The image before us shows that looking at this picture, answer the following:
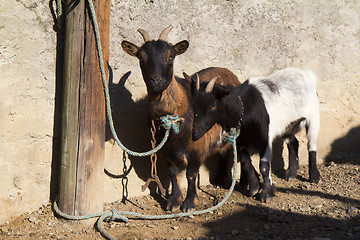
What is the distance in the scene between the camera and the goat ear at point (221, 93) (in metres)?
4.80

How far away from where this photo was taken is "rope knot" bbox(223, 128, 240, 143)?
16.5 ft

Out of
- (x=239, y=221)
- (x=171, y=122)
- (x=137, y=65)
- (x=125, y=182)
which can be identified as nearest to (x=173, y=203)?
(x=125, y=182)

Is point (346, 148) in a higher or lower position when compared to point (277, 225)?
higher

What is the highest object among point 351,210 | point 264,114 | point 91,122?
point 264,114

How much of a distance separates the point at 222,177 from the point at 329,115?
1971mm

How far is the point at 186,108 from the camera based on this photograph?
15.7 feet

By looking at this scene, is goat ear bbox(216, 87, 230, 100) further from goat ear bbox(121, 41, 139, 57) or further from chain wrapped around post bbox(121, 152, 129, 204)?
chain wrapped around post bbox(121, 152, 129, 204)

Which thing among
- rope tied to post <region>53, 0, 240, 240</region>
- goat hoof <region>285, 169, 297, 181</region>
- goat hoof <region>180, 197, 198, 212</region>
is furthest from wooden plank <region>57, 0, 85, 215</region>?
goat hoof <region>285, 169, 297, 181</region>

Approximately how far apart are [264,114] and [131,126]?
158cm

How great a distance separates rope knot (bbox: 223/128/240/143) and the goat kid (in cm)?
14

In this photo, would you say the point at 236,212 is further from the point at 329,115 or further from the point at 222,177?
the point at 329,115

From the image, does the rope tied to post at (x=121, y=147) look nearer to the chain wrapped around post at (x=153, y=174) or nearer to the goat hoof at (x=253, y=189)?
the chain wrapped around post at (x=153, y=174)

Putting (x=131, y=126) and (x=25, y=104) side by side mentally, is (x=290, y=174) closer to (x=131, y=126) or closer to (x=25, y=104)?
(x=131, y=126)

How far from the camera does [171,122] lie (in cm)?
457
